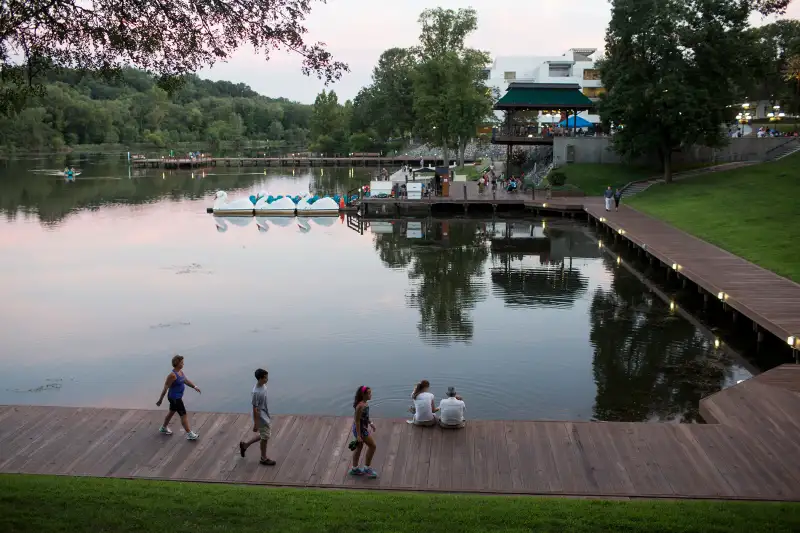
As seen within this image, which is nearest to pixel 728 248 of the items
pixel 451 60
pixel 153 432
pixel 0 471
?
pixel 153 432

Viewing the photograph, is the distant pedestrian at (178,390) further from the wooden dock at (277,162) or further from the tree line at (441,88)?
the wooden dock at (277,162)

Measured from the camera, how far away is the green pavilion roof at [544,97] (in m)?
57.2

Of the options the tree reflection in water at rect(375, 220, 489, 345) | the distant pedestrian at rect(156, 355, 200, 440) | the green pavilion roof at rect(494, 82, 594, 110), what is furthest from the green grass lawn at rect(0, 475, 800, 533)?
the green pavilion roof at rect(494, 82, 594, 110)

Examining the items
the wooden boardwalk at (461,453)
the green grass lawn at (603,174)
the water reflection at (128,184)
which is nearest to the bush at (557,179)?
the green grass lawn at (603,174)

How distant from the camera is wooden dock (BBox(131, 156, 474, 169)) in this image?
99250 mm

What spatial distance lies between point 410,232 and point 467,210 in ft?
29.4

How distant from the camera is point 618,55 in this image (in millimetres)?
51312

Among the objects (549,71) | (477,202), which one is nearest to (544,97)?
(477,202)

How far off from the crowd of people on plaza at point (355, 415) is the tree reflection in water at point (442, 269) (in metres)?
8.24

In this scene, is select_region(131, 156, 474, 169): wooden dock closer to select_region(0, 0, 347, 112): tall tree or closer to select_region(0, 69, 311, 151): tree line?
select_region(0, 69, 311, 151): tree line

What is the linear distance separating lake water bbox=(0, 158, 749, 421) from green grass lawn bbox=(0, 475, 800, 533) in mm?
6371

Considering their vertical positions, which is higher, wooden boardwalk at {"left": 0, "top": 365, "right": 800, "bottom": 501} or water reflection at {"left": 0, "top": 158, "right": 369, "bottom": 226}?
water reflection at {"left": 0, "top": 158, "right": 369, "bottom": 226}

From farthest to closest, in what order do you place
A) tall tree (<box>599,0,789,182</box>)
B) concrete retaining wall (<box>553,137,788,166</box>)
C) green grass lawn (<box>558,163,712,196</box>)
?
concrete retaining wall (<box>553,137,788,166</box>), green grass lawn (<box>558,163,712,196</box>), tall tree (<box>599,0,789,182</box>)

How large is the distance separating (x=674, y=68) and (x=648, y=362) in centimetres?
3323
